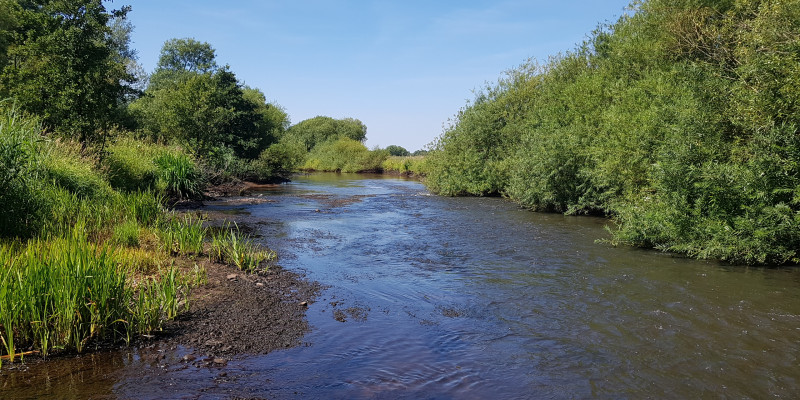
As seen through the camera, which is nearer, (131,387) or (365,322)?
(131,387)

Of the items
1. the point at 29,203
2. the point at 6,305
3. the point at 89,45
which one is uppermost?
the point at 89,45

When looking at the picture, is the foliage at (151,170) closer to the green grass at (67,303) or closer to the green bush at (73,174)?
the green bush at (73,174)

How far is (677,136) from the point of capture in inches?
559

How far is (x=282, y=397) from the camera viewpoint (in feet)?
17.4

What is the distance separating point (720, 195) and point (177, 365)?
41.2 feet

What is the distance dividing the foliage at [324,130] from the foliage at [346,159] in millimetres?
15598

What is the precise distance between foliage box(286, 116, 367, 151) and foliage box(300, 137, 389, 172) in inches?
614

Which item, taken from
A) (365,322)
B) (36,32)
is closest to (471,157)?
(36,32)

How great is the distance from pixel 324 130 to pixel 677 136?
94.7 m

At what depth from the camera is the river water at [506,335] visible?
5695 mm

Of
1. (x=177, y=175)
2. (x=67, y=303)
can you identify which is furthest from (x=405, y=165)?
(x=67, y=303)

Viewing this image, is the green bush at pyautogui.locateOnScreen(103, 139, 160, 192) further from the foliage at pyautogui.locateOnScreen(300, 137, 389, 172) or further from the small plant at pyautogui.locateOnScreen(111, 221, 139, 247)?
the foliage at pyautogui.locateOnScreen(300, 137, 389, 172)

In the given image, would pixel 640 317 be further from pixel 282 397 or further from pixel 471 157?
pixel 471 157

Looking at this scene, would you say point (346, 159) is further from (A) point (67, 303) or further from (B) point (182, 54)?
(A) point (67, 303)
